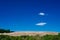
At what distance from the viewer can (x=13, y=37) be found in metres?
9.22

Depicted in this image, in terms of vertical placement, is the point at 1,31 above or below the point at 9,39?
above

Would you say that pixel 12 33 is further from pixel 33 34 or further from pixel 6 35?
pixel 33 34

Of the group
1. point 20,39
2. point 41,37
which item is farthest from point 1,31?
point 41,37

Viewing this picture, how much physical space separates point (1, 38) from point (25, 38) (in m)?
1.23

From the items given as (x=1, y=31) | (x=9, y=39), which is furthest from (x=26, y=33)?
(x=1, y=31)

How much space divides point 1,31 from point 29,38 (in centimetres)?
197

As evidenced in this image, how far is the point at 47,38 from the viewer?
8.99 metres

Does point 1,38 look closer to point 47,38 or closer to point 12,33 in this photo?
point 12,33

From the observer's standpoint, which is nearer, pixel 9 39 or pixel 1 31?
pixel 9 39

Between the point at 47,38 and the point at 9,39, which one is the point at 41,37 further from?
the point at 9,39

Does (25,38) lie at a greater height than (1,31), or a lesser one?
lesser

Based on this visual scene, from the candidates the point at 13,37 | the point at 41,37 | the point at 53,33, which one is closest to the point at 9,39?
the point at 13,37

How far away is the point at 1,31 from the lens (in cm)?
1021

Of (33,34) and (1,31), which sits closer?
(33,34)
